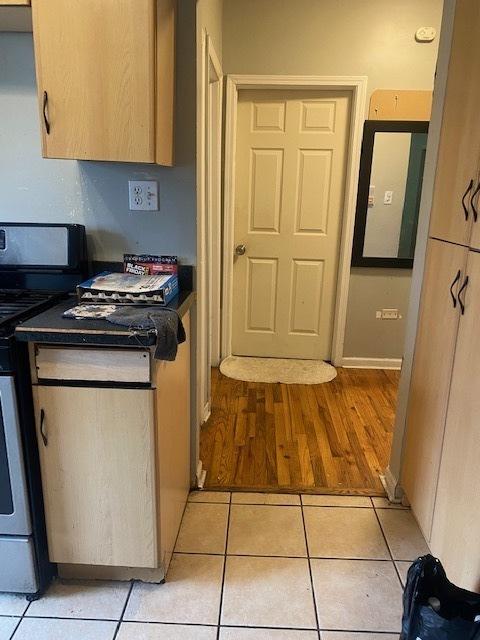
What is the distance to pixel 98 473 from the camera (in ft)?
4.63

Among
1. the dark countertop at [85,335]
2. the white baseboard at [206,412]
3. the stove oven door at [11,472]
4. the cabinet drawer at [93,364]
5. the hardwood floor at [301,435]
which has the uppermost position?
the dark countertop at [85,335]

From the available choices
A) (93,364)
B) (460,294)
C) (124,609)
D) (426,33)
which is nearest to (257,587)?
(124,609)

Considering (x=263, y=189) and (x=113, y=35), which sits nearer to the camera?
(x=113, y=35)

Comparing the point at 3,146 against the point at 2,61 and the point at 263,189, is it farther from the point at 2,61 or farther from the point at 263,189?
the point at 263,189

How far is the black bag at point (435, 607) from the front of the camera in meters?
1.13

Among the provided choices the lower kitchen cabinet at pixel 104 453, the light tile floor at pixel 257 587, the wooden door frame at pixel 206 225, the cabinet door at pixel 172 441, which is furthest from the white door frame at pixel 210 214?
the lower kitchen cabinet at pixel 104 453

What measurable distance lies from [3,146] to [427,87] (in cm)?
262

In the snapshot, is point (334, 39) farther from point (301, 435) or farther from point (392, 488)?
point (392, 488)

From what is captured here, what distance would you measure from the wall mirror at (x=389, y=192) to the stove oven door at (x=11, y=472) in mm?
2593

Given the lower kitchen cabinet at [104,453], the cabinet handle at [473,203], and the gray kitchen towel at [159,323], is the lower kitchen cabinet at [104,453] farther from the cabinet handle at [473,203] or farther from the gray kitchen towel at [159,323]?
the cabinet handle at [473,203]

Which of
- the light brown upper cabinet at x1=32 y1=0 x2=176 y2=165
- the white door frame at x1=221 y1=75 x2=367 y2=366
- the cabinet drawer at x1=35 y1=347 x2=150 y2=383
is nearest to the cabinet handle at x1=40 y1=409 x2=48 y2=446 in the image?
the cabinet drawer at x1=35 y1=347 x2=150 y2=383

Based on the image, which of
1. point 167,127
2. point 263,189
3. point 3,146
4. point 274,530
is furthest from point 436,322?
point 263,189

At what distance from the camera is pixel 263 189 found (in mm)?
3338

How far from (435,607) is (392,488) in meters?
0.84
